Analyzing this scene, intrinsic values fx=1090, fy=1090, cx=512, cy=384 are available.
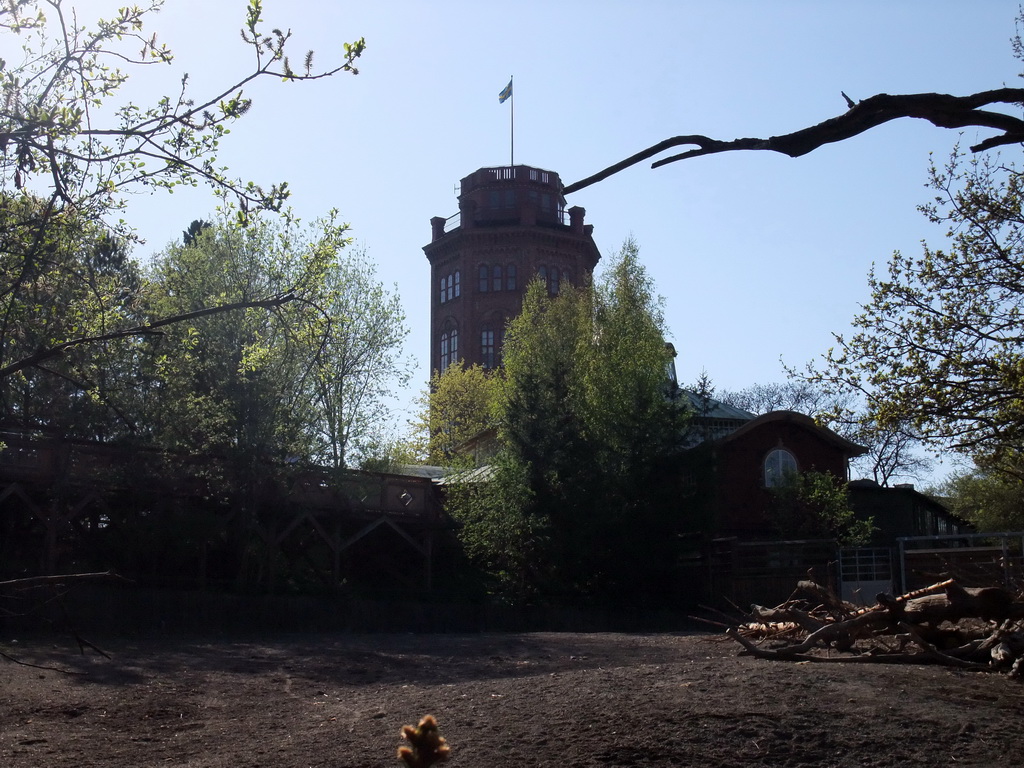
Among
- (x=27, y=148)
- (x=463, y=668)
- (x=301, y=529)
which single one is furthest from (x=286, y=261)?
(x=27, y=148)

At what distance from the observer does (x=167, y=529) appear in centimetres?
A: 2508

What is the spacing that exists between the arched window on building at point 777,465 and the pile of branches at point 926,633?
25765 mm

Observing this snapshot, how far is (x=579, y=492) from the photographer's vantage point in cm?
2894

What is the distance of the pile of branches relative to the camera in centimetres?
920

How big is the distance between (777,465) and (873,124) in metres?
34.0

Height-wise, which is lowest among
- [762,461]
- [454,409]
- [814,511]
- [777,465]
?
[814,511]

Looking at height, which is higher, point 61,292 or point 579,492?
point 61,292

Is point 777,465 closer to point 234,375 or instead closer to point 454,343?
point 234,375

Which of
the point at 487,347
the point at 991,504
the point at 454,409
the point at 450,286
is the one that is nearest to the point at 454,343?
the point at 487,347

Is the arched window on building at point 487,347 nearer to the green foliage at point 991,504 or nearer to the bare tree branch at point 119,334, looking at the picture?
the green foliage at point 991,504

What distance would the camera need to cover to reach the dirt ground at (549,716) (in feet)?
23.3

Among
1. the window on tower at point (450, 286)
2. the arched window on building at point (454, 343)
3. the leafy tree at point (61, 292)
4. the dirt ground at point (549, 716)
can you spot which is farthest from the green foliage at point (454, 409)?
the leafy tree at point (61, 292)

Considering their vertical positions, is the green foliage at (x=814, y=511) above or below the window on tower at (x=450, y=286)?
below

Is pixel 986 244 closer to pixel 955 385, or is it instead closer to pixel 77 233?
pixel 955 385
